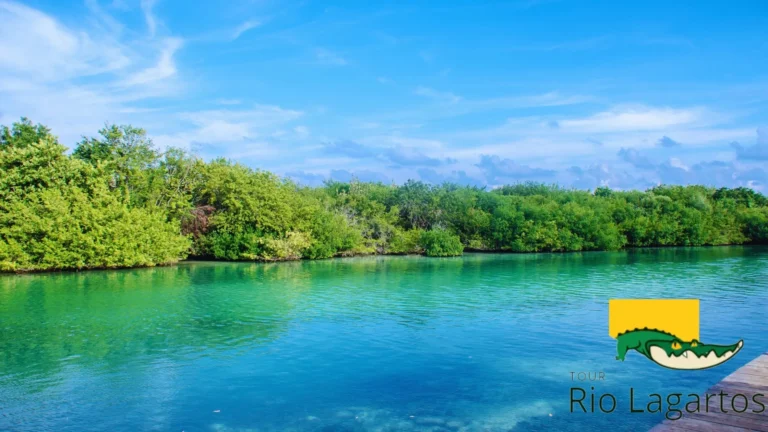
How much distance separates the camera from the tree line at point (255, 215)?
104 feet

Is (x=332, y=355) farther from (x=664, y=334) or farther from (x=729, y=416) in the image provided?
(x=729, y=416)

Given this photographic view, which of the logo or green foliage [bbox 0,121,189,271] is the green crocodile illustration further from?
green foliage [bbox 0,121,189,271]

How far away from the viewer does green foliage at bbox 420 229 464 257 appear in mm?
45344

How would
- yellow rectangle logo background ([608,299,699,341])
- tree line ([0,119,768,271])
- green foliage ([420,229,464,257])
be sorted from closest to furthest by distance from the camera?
1. yellow rectangle logo background ([608,299,699,341])
2. tree line ([0,119,768,271])
3. green foliage ([420,229,464,257])

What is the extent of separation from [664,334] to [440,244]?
36.8 metres

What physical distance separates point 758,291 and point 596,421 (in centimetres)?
1724

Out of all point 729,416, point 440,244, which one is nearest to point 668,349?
point 729,416

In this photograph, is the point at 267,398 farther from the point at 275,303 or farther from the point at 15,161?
the point at 15,161

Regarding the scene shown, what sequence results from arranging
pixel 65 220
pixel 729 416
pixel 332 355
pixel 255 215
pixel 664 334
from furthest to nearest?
pixel 255 215, pixel 65 220, pixel 332 355, pixel 664 334, pixel 729 416

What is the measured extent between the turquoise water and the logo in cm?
46

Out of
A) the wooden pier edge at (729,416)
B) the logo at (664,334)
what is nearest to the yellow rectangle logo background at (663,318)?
the logo at (664,334)

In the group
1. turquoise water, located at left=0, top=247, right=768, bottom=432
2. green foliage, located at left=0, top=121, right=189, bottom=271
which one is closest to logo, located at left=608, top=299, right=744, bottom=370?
turquoise water, located at left=0, top=247, right=768, bottom=432

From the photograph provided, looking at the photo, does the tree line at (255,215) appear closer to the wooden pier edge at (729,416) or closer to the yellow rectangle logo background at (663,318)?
the yellow rectangle logo background at (663,318)

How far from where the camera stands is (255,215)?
1555 inches
